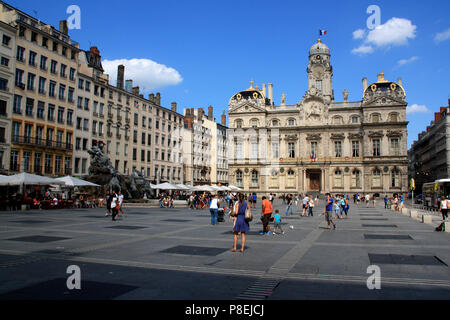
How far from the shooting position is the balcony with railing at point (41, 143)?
39.0m

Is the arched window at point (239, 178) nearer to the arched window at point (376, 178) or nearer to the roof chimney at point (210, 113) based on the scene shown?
the roof chimney at point (210, 113)

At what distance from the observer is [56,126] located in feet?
145

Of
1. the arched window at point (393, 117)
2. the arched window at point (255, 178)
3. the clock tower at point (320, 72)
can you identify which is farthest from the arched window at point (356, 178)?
the arched window at point (255, 178)

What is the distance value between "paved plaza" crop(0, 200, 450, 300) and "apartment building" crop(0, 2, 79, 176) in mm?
28962

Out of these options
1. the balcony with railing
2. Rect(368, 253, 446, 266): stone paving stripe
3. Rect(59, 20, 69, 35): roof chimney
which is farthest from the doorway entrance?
Rect(368, 253, 446, 266): stone paving stripe

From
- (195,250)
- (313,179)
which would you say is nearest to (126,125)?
(313,179)

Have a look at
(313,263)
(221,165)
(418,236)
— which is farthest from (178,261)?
(221,165)

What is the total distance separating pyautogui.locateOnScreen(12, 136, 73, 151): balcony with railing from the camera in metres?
39.0

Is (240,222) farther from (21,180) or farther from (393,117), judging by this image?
(393,117)

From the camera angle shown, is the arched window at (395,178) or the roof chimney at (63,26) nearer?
the roof chimney at (63,26)

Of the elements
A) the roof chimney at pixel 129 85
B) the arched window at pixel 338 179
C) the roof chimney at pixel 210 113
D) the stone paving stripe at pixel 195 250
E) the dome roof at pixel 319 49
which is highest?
the dome roof at pixel 319 49

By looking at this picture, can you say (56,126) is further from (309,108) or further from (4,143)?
(309,108)

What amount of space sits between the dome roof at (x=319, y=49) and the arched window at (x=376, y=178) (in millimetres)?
24845

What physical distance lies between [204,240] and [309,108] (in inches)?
2399
